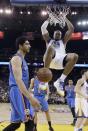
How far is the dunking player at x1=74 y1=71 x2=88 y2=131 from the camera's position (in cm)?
809

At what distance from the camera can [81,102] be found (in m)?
8.37

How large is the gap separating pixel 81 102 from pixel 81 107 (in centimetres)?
13

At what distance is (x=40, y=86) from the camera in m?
9.71

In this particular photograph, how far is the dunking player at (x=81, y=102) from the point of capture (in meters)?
8.09

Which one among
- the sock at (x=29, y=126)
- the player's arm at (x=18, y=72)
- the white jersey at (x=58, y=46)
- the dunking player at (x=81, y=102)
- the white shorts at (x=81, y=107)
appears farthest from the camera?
the white shorts at (x=81, y=107)

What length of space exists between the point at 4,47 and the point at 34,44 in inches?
101

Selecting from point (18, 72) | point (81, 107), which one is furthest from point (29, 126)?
point (81, 107)

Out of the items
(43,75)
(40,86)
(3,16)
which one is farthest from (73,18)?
(43,75)

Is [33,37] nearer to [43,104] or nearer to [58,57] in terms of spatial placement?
[43,104]

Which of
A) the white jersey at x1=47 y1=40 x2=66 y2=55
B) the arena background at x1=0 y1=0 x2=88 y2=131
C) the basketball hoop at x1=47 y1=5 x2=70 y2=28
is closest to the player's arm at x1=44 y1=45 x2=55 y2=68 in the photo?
the white jersey at x1=47 y1=40 x2=66 y2=55

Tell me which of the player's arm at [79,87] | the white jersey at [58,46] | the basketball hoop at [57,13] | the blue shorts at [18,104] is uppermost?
the basketball hoop at [57,13]

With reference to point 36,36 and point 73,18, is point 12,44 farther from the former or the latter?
point 73,18

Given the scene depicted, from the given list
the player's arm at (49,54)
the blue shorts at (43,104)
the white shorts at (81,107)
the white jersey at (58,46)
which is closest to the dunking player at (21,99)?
the player's arm at (49,54)

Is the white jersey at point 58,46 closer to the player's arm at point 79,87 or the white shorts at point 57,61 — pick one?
the white shorts at point 57,61
